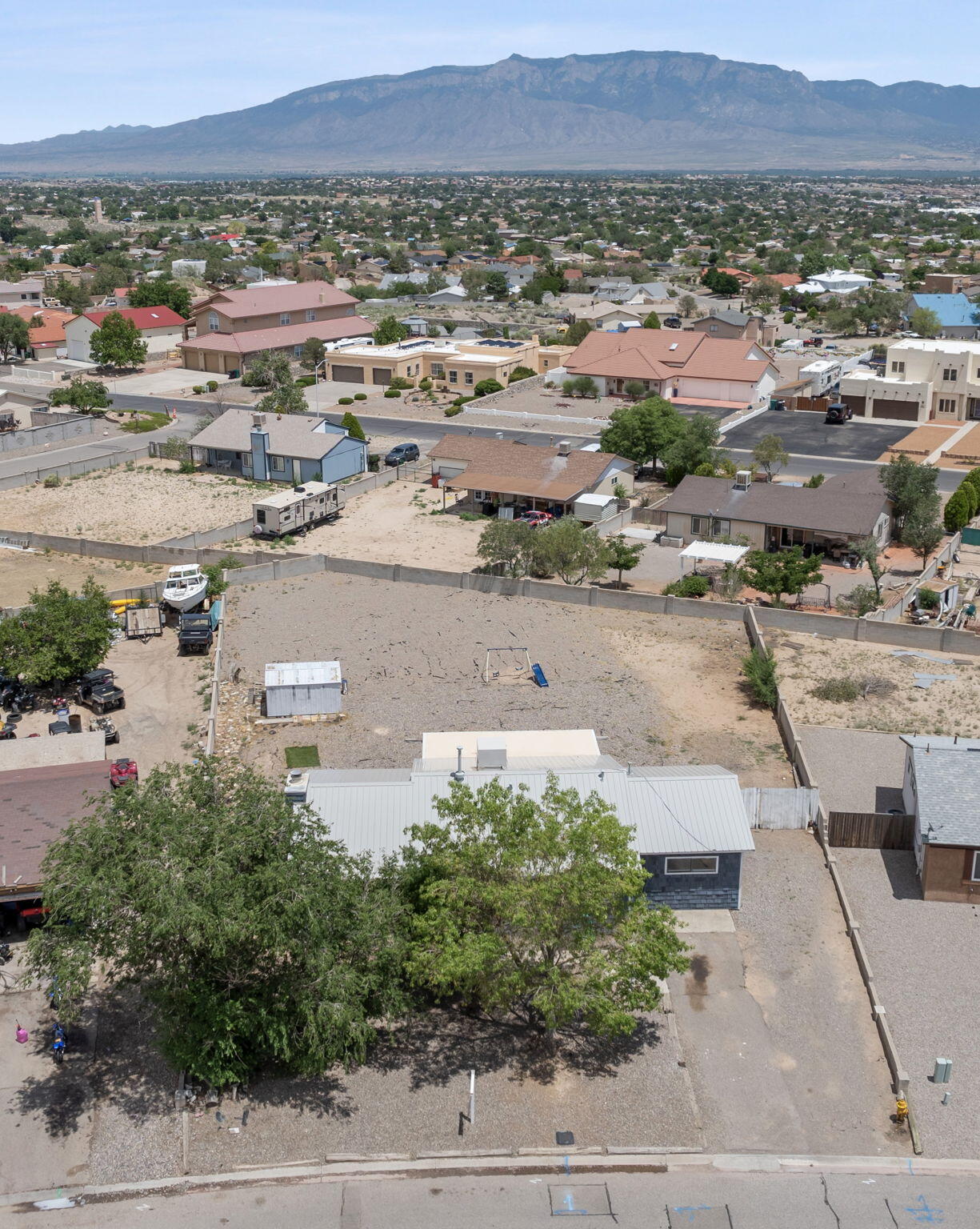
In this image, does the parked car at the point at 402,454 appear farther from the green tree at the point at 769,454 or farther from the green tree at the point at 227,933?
the green tree at the point at 227,933

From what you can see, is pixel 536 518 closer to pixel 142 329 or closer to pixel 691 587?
pixel 691 587

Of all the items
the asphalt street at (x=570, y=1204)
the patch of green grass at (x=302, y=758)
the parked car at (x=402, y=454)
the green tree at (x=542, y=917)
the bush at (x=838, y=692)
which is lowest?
the asphalt street at (x=570, y=1204)

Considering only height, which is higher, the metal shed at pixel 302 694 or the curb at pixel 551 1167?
the metal shed at pixel 302 694

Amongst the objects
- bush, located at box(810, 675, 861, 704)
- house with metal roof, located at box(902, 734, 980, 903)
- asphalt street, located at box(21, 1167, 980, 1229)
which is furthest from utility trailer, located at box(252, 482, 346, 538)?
asphalt street, located at box(21, 1167, 980, 1229)

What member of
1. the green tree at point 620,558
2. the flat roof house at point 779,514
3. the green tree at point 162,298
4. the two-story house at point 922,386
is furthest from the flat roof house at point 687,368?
the green tree at point 162,298

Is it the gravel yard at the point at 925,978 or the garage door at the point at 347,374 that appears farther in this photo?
the garage door at the point at 347,374

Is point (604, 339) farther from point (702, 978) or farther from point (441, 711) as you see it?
point (702, 978)

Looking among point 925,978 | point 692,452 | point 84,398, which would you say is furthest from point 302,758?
point 84,398

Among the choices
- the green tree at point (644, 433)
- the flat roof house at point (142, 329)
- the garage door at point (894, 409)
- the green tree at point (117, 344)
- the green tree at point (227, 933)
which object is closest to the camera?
the green tree at point (227, 933)
